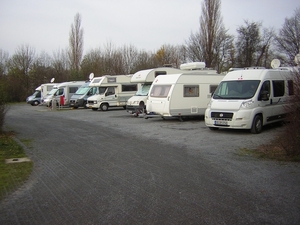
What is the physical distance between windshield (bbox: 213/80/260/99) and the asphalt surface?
2.62 metres

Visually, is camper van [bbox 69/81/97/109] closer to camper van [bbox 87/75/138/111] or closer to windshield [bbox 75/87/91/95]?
windshield [bbox 75/87/91/95]

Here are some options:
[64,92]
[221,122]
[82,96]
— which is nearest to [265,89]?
[221,122]

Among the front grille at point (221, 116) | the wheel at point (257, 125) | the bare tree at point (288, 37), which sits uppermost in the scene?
the bare tree at point (288, 37)

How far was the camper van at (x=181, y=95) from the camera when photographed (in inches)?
696

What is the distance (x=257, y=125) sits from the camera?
1306 centimetres

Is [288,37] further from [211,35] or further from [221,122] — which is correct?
[221,122]

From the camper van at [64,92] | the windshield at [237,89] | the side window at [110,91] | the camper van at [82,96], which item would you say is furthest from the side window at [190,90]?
the camper van at [64,92]

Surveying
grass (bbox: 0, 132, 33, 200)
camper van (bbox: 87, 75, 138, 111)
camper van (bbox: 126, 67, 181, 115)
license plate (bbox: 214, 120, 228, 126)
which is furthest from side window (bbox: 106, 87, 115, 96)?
A: grass (bbox: 0, 132, 33, 200)

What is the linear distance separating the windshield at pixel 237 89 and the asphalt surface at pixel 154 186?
2.62m

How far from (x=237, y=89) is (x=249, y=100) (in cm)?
98

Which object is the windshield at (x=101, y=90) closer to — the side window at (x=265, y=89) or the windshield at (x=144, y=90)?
the windshield at (x=144, y=90)

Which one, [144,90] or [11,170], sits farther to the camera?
[144,90]

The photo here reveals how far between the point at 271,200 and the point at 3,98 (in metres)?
11.5

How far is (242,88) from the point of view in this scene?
536 inches
